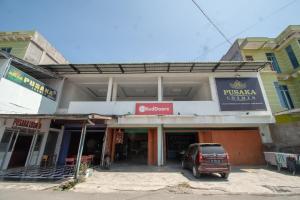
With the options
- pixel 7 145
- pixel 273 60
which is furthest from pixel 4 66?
pixel 273 60

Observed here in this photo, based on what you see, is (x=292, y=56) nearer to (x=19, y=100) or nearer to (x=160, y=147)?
(x=160, y=147)

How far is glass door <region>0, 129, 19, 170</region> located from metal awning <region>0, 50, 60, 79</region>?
4.31 metres

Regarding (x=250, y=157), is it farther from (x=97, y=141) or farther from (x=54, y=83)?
(x=54, y=83)

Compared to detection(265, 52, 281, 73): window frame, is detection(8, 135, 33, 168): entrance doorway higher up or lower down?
lower down

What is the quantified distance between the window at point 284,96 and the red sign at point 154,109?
10.8 meters

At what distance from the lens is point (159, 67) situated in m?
12.9

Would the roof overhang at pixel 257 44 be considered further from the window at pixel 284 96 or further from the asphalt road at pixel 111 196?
the asphalt road at pixel 111 196

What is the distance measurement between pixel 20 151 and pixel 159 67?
38.0 ft

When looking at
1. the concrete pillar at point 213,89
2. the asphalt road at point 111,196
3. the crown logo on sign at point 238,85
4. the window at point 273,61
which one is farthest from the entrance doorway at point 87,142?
the window at point 273,61

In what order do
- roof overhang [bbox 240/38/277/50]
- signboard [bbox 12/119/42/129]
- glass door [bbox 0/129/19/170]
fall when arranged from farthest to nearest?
1. roof overhang [bbox 240/38/277/50]
2. signboard [bbox 12/119/42/129]
3. glass door [bbox 0/129/19/170]

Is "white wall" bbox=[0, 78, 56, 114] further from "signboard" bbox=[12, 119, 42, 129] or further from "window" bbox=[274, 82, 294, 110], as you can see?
"window" bbox=[274, 82, 294, 110]

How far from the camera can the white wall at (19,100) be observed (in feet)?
28.2

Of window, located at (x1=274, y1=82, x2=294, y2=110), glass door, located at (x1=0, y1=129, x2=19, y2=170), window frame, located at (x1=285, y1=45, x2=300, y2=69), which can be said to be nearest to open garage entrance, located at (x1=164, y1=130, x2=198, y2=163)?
window, located at (x1=274, y1=82, x2=294, y2=110)

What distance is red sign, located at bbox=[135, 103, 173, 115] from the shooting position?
1198 centimetres
